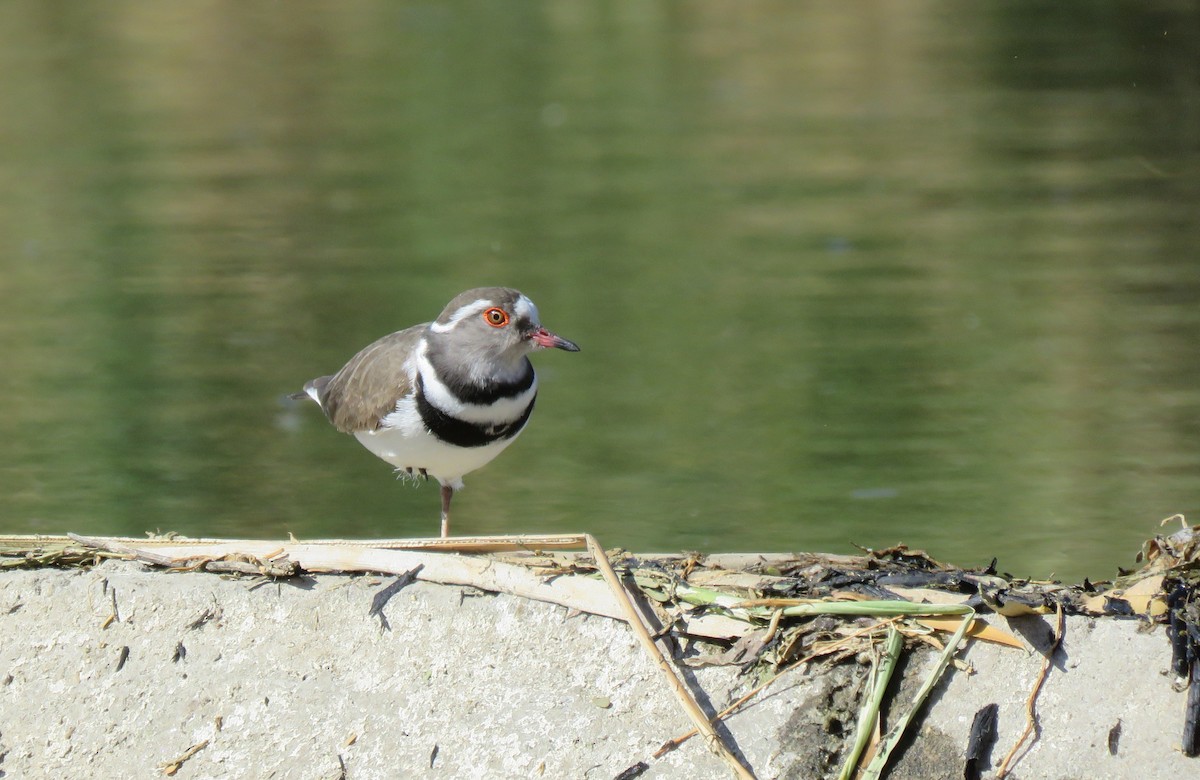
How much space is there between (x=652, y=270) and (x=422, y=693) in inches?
300

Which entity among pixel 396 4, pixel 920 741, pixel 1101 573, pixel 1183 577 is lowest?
pixel 1101 573

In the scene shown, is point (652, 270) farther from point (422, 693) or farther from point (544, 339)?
point (422, 693)

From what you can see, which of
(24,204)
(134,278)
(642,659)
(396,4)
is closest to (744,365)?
(134,278)

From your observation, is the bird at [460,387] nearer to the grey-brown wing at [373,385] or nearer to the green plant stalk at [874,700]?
the grey-brown wing at [373,385]

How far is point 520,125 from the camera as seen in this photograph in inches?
649

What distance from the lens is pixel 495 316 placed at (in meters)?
5.25

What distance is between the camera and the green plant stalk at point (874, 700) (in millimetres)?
3932

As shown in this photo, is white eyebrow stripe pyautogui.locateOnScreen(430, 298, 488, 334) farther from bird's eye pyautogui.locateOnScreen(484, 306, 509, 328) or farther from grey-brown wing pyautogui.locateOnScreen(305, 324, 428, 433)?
grey-brown wing pyautogui.locateOnScreen(305, 324, 428, 433)

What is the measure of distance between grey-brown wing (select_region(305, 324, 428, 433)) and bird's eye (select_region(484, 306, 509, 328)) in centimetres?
32

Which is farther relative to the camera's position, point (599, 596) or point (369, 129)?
point (369, 129)

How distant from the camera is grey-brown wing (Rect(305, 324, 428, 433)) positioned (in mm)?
5273

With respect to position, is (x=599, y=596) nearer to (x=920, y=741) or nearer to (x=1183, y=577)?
(x=920, y=741)

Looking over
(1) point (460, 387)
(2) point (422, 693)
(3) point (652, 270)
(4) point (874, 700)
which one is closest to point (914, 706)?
(4) point (874, 700)

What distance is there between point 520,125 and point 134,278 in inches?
219
